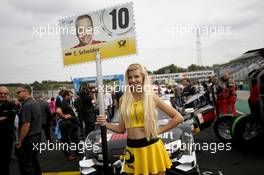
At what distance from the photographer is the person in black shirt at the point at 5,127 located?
5.38m

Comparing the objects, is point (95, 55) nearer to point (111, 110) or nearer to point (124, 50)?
point (124, 50)

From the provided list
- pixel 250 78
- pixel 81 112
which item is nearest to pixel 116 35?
pixel 250 78

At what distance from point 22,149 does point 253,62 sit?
17.8 ft

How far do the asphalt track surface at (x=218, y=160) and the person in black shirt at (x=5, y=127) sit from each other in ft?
5.01

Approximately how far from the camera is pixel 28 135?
5.38 m

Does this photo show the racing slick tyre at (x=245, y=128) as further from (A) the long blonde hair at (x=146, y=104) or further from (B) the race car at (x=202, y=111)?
(A) the long blonde hair at (x=146, y=104)

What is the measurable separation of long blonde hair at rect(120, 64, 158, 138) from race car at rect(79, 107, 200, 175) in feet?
4.17

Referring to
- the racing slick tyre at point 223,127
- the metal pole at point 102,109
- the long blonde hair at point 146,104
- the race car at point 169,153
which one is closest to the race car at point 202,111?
the racing slick tyre at point 223,127

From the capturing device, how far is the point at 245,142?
7.51 meters

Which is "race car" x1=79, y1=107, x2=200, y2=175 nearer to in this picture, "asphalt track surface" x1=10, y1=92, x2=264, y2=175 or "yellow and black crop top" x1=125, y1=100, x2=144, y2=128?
"yellow and black crop top" x1=125, y1=100, x2=144, y2=128

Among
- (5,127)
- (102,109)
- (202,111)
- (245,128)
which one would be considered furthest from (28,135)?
(245,128)

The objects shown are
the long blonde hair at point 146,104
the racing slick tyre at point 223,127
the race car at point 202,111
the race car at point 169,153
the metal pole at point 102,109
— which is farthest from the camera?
the racing slick tyre at point 223,127

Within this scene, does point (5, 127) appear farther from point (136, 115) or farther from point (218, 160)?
point (218, 160)

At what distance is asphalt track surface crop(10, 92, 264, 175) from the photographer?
609 centimetres
